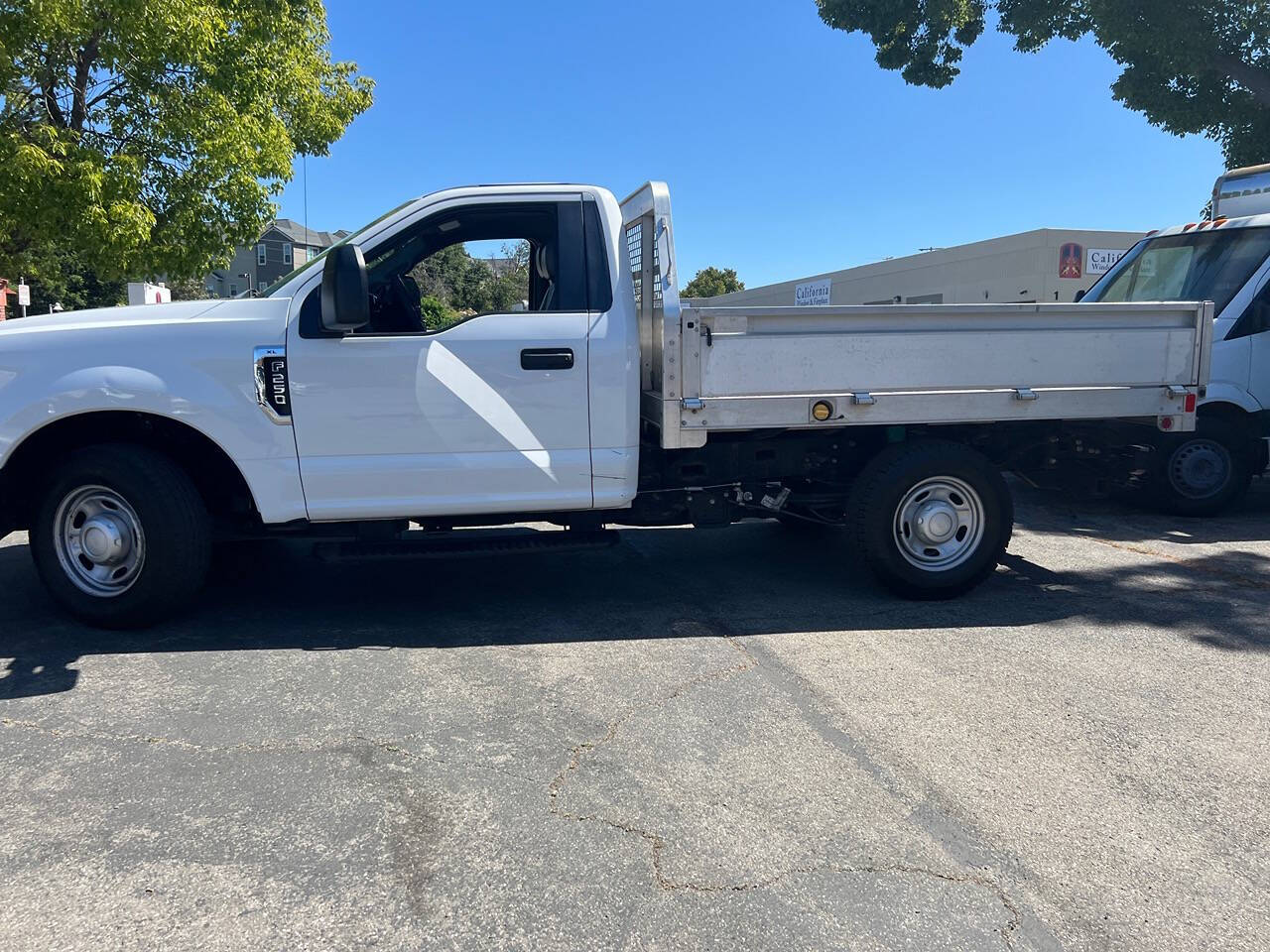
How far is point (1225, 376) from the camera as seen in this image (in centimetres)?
756

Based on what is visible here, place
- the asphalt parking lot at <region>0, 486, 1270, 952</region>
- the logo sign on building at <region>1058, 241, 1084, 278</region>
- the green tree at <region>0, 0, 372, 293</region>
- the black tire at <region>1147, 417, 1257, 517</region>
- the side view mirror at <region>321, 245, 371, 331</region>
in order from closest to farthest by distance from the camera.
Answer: the asphalt parking lot at <region>0, 486, 1270, 952</region>, the side view mirror at <region>321, 245, 371, 331</region>, the black tire at <region>1147, 417, 1257, 517</region>, the green tree at <region>0, 0, 372, 293</region>, the logo sign on building at <region>1058, 241, 1084, 278</region>

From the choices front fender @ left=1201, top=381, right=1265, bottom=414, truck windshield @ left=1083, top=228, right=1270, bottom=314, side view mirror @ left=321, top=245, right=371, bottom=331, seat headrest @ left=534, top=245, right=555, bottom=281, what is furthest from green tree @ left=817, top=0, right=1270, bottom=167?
side view mirror @ left=321, top=245, right=371, bottom=331

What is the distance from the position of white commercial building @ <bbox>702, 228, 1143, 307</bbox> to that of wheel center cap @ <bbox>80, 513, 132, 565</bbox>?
11592mm

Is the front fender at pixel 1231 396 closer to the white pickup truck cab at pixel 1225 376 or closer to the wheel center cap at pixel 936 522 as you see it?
the white pickup truck cab at pixel 1225 376

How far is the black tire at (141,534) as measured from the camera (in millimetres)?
4516

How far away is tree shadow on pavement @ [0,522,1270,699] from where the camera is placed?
4.69 m

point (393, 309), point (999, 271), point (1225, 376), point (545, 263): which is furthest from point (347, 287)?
point (999, 271)

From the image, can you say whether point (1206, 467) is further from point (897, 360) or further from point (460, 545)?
point (460, 545)

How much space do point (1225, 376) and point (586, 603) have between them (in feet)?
18.9

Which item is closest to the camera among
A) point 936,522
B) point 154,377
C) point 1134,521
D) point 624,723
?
point 624,723

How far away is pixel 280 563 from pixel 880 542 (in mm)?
3940

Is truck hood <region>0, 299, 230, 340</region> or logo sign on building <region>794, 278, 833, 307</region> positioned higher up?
logo sign on building <region>794, 278, 833, 307</region>

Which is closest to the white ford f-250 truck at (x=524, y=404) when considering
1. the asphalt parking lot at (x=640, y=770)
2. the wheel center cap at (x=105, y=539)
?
the wheel center cap at (x=105, y=539)

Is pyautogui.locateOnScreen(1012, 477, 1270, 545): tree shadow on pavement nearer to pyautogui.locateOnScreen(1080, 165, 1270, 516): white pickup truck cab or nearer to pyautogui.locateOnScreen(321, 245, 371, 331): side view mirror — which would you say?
pyautogui.locateOnScreen(1080, 165, 1270, 516): white pickup truck cab
